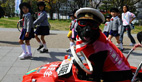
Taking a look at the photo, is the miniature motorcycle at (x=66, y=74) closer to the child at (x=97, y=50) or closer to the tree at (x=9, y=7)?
the child at (x=97, y=50)

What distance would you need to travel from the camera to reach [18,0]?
A: 1672 centimetres

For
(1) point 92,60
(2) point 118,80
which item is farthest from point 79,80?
(2) point 118,80

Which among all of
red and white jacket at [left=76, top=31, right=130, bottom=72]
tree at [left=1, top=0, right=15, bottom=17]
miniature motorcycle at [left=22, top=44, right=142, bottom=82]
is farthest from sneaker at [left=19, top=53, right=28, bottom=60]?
tree at [left=1, top=0, right=15, bottom=17]

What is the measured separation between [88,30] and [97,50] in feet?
0.85

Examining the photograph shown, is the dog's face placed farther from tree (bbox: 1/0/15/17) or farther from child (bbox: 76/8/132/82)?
tree (bbox: 1/0/15/17)

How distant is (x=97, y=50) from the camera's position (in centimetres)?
214

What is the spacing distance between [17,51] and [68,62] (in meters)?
4.17

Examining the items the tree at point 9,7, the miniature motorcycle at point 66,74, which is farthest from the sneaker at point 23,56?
the tree at point 9,7

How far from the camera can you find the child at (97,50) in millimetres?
2137

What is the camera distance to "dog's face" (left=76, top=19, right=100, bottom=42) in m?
2.08

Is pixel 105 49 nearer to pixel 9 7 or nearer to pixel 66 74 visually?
pixel 66 74

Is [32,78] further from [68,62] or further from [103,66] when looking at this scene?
[103,66]

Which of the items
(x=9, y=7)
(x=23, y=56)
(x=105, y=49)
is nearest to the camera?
(x=105, y=49)

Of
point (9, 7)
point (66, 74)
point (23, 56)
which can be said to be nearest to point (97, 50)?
point (66, 74)
